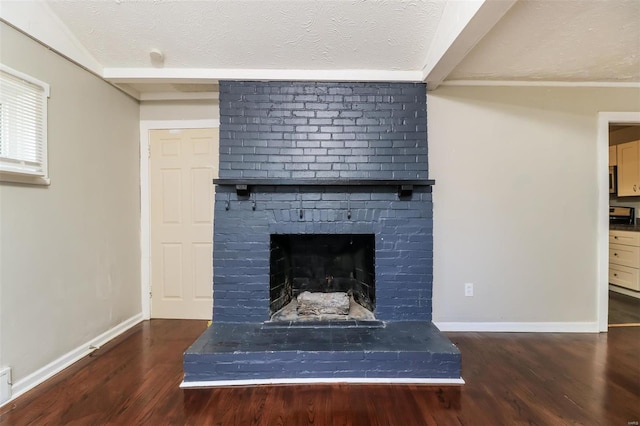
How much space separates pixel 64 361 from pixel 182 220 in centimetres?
133

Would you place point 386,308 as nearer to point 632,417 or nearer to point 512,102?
point 632,417

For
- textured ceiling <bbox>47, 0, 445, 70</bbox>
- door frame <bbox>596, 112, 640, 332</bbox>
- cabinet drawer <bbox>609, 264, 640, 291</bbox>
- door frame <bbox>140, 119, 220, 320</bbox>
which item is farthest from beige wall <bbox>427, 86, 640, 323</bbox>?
door frame <bbox>140, 119, 220, 320</bbox>

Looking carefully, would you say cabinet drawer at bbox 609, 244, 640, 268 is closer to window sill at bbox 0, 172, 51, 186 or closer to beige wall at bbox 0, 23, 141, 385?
beige wall at bbox 0, 23, 141, 385

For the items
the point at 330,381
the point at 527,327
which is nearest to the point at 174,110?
the point at 330,381

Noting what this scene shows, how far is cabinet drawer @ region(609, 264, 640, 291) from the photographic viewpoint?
3.27 m

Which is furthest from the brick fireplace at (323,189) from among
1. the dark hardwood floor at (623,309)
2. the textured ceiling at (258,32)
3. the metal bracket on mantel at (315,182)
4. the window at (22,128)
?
the dark hardwood floor at (623,309)

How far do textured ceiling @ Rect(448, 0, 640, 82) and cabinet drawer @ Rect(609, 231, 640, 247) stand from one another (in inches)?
79.8

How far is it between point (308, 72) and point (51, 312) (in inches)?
98.2

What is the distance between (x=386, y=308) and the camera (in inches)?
87.3

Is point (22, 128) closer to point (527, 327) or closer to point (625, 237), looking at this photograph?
point (527, 327)

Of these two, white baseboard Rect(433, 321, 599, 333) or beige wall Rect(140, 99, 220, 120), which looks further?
Answer: beige wall Rect(140, 99, 220, 120)

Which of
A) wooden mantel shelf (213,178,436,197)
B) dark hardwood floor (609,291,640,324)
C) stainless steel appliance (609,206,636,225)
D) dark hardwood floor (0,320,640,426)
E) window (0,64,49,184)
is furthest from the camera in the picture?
stainless steel appliance (609,206,636,225)

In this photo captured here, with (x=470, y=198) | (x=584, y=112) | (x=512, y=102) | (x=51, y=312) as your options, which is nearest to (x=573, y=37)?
(x=512, y=102)

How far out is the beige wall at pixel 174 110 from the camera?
8.80ft
